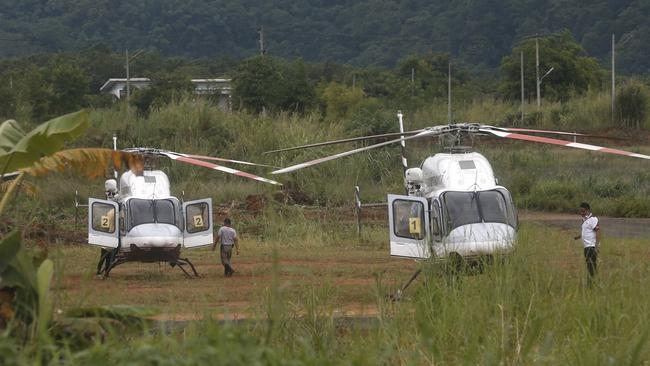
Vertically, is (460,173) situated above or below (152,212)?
above

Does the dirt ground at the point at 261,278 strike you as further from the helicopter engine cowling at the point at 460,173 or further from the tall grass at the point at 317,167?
the tall grass at the point at 317,167

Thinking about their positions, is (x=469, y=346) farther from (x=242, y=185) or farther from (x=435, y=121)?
(x=435, y=121)

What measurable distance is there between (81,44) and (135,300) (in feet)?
262

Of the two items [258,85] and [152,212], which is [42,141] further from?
[258,85]

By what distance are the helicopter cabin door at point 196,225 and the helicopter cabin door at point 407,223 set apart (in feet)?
16.5

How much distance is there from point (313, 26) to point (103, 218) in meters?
84.3

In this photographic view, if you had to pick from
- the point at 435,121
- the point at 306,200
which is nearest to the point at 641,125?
the point at 435,121

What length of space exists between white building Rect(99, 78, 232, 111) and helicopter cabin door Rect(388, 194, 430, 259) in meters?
33.0

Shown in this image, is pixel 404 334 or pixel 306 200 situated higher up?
pixel 404 334

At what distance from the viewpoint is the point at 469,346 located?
8000mm

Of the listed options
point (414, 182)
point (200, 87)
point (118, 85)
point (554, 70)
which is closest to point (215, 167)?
point (414, 182)

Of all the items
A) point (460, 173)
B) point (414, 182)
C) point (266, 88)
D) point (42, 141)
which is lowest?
point (414, 182)

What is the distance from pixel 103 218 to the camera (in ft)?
60.0

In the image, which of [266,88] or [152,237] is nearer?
[152,237]
